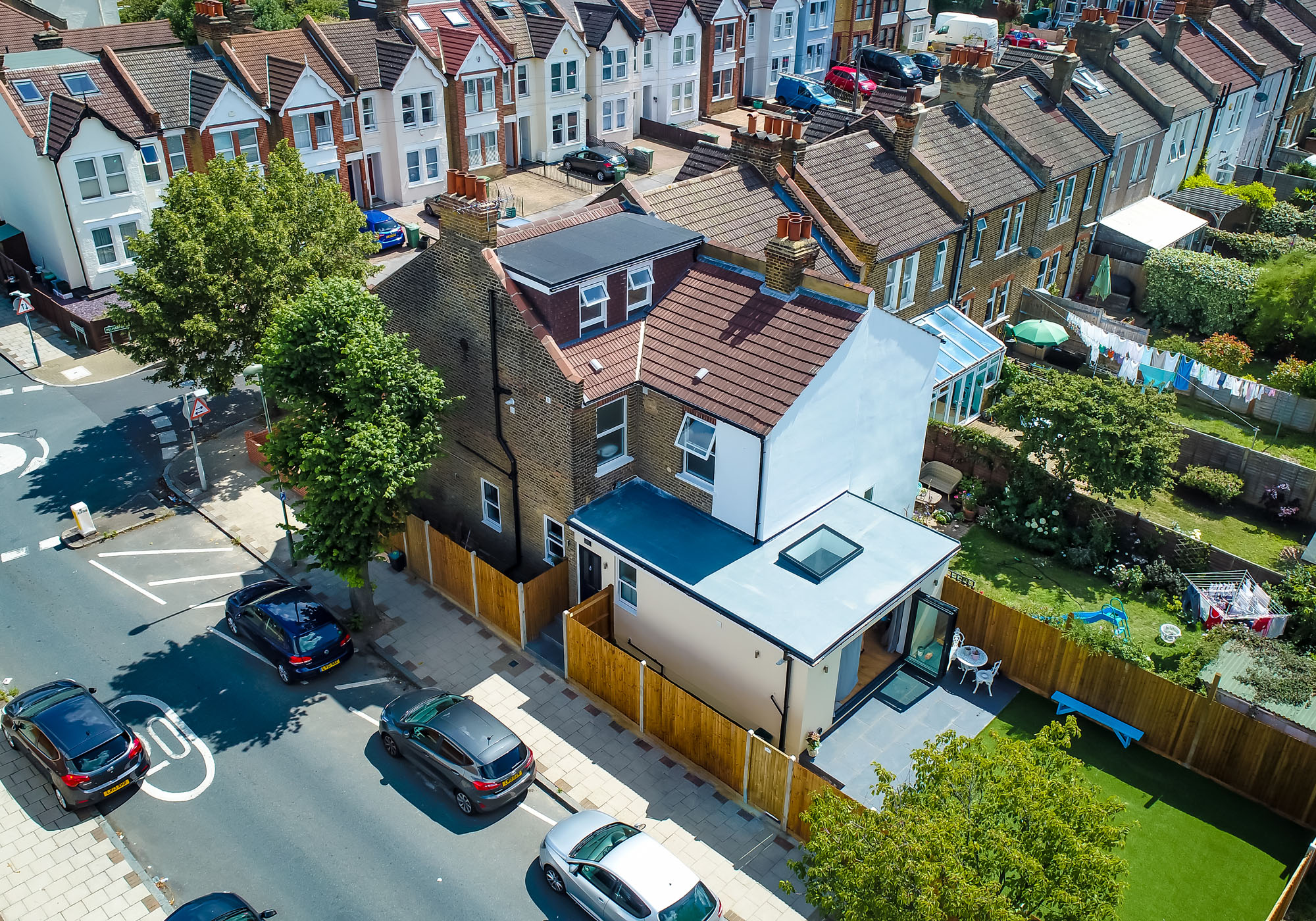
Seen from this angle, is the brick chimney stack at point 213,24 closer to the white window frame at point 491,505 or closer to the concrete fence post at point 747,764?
the white window frame at point 491,505

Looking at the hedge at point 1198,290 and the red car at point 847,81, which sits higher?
the red car at point 847,81

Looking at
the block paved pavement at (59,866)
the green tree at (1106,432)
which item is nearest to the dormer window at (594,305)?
the green tree at (1106,432)

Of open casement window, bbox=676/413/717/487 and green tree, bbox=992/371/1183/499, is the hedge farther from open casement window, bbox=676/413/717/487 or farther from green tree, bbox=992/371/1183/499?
open casement window, bbox=676/413/717/487

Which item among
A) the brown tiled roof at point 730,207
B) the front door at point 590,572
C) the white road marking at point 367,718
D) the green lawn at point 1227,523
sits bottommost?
the white road marking at point 367,718

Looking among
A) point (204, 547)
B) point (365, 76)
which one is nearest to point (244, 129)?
point (365, 76)

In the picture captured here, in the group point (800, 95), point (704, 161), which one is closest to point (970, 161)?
point (704, 161)

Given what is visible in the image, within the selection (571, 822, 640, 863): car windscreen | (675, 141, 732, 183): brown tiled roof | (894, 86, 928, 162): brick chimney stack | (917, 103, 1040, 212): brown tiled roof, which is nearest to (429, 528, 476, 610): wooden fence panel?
(571, 822, 640, 863): car windscreen
